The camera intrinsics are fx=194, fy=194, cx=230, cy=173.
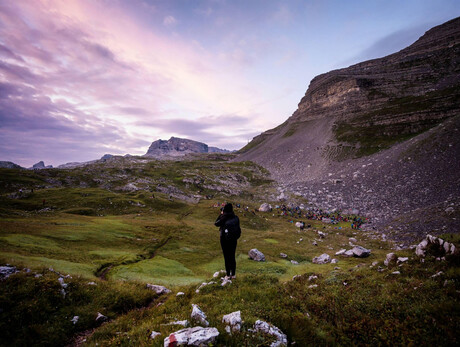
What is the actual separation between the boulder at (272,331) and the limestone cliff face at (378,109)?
303 ft

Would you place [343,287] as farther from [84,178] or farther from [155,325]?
[84,178]

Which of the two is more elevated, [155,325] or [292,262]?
[155,325]

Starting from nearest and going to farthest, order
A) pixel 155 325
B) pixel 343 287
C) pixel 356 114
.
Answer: pixel 155 325 → pixel 343 287 → pixel 356 114

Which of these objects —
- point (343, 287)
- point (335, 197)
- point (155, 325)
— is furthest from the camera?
point (335, 197)

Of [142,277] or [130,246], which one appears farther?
[130,246]

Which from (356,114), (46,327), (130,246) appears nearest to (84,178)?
(130,246)

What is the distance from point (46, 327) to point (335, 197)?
74.3 metres

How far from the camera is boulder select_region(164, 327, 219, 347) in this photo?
5398 mm

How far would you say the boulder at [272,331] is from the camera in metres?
6.05

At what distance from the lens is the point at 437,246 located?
1220 centimetres

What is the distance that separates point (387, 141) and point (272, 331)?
11305cm

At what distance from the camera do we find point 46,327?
800 centimetres

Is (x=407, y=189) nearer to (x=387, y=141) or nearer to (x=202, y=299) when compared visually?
(x=387, y=141)

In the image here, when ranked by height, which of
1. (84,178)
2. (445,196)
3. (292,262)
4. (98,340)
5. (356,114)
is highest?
(356,114)
